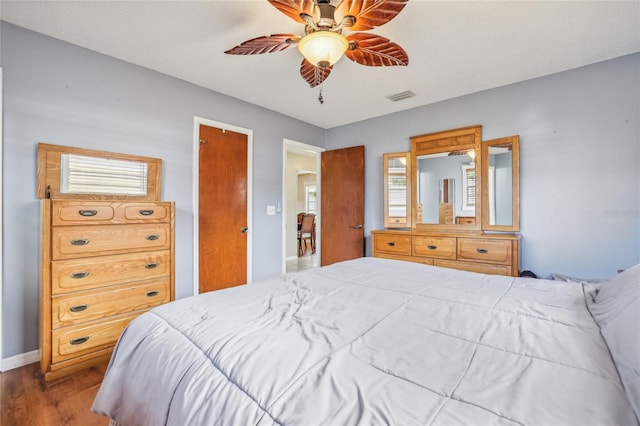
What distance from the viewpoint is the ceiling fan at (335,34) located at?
1.55 metres

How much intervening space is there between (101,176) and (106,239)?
679 mm

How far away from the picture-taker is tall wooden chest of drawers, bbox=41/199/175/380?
1.90 metres

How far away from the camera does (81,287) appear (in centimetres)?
200

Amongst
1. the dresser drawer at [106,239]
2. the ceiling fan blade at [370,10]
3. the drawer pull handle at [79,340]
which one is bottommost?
the drawer pull handle at [79,340]

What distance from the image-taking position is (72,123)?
2.31 m

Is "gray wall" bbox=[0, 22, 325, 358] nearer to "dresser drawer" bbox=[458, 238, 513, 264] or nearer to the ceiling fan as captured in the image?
the ceiling fan

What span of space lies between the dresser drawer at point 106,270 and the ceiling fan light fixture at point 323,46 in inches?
74.8

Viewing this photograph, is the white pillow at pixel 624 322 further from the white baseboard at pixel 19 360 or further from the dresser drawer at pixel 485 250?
the white baseboard at pixel 19 360

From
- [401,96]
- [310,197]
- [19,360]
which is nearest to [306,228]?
[310,197]

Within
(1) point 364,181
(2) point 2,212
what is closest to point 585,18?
(1) point 364,181

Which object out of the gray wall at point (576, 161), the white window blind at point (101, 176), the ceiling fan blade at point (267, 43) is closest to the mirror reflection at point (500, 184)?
the gray wall at point (576, 161)

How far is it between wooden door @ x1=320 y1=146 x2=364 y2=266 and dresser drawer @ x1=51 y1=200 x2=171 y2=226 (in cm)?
253

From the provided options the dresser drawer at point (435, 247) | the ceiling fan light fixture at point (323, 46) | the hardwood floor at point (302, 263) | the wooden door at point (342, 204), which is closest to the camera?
the ceiling fan light fixture at point (323, 46)

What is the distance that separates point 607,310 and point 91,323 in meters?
2.88
